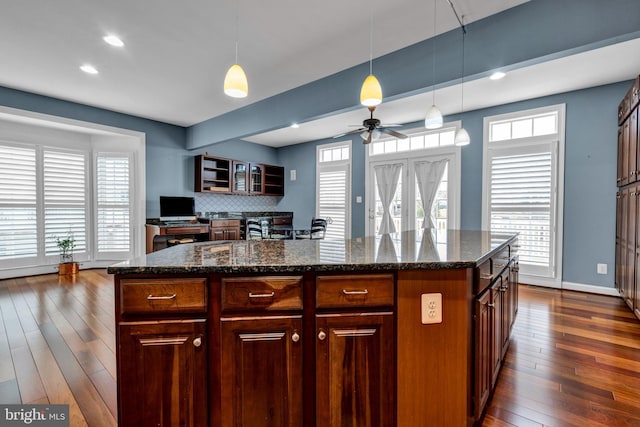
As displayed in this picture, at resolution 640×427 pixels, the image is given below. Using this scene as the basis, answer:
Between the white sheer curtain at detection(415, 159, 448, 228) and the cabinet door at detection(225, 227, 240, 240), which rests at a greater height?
the white sheer curtain at detection(415, 159, 448, 228)

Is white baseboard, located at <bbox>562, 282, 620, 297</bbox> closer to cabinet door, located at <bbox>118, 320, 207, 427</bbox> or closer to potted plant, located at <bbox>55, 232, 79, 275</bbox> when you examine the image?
cabinet door, located at <bbox>118, 320, 207, 427</bbox>

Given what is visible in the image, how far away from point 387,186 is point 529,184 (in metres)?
2.28

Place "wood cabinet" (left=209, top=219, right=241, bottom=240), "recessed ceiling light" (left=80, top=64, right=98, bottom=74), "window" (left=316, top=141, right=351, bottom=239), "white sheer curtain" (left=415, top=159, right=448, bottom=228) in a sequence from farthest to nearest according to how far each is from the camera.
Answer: "window" (left=316, top=141, right=351, bottom=239), "wood cabinet" (left=209, top=219, right=241, bottom=240), "white sheer curtain" (left=415, top=159, right=448, bottom=228), "recessed ceiling light" (left=80, top=64, right=98, bottom=74)

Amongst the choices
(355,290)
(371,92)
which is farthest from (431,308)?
(371,92)

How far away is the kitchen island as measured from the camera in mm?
1255

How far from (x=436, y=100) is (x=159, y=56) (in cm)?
365

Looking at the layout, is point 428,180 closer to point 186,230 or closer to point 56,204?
point 186,230

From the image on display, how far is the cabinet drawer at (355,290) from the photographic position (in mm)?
1309

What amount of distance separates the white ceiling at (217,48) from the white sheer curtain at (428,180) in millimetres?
1020

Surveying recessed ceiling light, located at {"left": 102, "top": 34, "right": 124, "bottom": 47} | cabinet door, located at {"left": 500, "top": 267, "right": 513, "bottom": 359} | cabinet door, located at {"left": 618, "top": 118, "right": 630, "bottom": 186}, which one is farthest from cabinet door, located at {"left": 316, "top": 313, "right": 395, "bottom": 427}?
cabinet door, located at {"left": 618, "top": 118, "right": 630, "bottom": 186}

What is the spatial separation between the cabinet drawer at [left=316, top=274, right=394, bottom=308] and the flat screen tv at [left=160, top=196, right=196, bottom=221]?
5.14m

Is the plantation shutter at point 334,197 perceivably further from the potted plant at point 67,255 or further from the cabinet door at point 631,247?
the potted plant at point 67,255

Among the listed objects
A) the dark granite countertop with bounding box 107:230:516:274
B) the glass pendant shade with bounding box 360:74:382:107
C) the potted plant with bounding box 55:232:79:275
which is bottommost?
the potted plant with bounding box 55:232:79:275

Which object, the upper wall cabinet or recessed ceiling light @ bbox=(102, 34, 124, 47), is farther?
the upper wall cabinet
